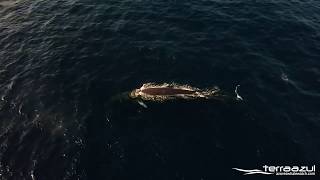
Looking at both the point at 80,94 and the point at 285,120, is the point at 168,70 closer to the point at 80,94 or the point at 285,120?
the point at 80,94

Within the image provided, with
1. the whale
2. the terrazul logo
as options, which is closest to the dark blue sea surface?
the terrazul logo

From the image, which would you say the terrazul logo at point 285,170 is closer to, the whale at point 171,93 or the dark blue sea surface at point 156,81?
the dark blue sea surface at point 156,81

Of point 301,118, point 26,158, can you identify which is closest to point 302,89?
point 301,118

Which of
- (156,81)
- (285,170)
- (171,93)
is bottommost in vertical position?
(285,170)

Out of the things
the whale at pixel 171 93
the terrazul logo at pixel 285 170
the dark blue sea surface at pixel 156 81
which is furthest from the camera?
the whale at pixel 171 93

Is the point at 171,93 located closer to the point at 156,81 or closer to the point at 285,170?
the point at 156,81

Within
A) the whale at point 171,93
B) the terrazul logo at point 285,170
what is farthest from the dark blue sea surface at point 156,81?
the whale at point 171,93

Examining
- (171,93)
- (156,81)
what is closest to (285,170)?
(171,93)

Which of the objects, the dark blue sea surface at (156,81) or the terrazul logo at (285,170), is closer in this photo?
the terrazul logo at (285,170)

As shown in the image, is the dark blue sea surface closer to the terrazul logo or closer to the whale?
the terrazul logo
